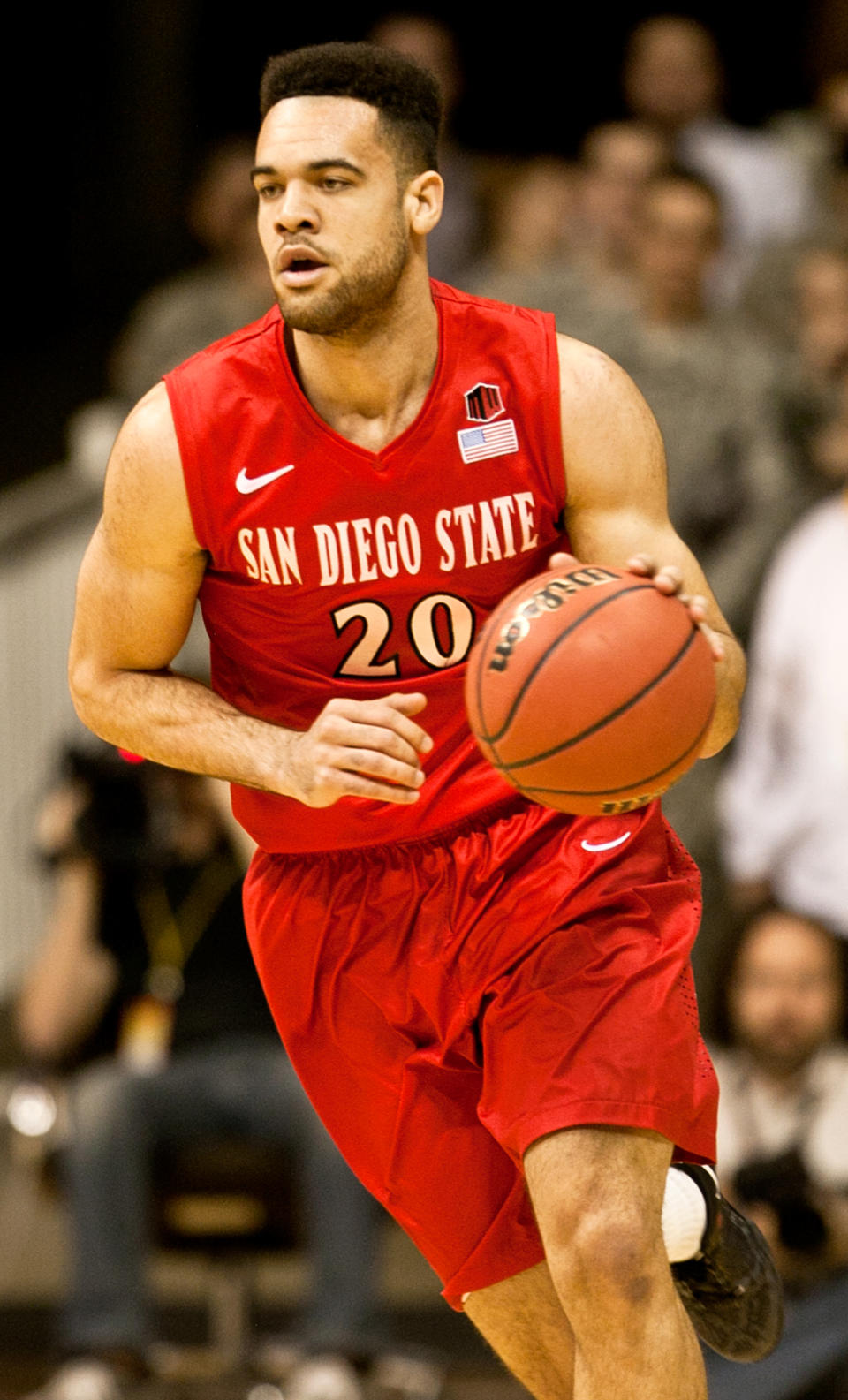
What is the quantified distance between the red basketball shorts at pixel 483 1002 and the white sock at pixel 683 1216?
0.22 m

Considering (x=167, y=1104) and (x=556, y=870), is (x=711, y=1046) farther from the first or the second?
(x=556, y=870)

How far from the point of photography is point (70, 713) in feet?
24.8

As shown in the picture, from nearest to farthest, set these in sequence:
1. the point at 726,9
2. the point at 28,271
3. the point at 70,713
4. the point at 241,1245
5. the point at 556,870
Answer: the point at 556,870, the point at 241,1245, the point at 70,713, the point at 726,9, the point at 28,271

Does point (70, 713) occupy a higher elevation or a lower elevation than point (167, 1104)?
higher

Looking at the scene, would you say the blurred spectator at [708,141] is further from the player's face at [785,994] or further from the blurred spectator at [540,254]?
the player's face at [785,994]

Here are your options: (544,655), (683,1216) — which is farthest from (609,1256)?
(544,655)

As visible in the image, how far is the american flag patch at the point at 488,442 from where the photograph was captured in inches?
136

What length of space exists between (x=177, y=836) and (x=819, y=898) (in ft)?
6.67

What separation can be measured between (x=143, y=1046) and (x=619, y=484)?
3.66 meters

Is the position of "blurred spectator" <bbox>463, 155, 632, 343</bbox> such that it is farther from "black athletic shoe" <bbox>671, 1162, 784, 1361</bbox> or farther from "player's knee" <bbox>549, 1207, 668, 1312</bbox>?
"player's knee" <bbox>549, 1207, 668, 1312</bbox>

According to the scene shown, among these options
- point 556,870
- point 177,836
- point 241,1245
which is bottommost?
point 241,1245

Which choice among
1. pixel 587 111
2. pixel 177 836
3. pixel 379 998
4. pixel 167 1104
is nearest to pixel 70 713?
pixel 177 836

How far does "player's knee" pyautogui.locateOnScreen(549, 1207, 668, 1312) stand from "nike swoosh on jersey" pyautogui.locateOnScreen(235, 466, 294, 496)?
4.27 ft

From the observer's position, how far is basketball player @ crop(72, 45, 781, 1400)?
3.31 m
